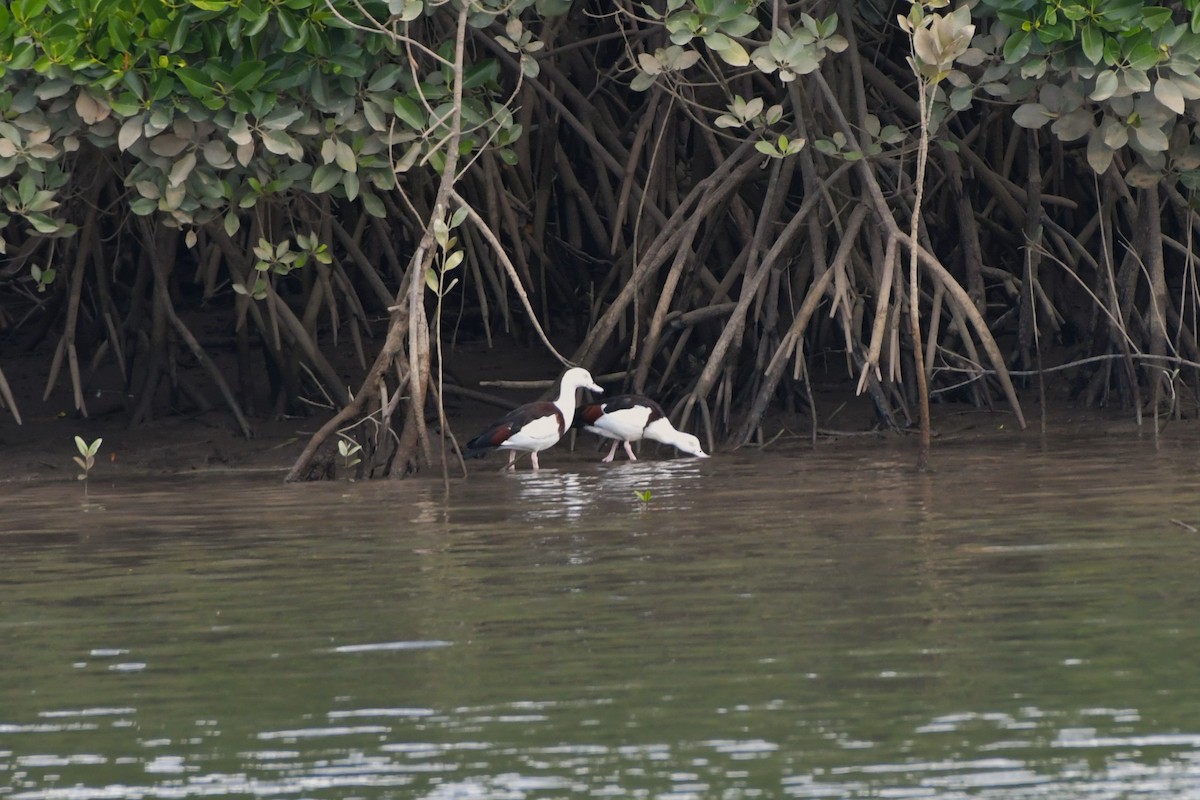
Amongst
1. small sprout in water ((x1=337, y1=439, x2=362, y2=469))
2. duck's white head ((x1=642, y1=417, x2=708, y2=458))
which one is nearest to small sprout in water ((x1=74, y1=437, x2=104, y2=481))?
small sprout in water ((x1=337, y1=439, x2=362, y2=469))

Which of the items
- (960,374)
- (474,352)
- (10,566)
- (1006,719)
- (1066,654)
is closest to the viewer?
(1006,719)

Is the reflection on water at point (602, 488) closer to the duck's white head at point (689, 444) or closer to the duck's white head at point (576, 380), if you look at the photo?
the duck's white head at point (689, 444)

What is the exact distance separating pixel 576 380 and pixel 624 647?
16.6 ft

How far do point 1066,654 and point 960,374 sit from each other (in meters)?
6.01

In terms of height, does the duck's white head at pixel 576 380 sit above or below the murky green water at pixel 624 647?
above

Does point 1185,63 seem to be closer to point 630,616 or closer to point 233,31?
point 233,31

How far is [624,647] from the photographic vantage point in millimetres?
4371

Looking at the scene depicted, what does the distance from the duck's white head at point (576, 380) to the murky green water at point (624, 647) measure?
2.00m

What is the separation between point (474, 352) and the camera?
11.5 metres

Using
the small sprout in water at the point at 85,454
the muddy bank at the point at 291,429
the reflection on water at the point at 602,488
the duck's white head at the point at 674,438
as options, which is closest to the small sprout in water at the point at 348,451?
the muddy bank at the point at 291,429

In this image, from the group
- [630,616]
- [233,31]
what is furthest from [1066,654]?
[233,31]

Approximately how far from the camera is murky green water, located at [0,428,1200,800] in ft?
11.1

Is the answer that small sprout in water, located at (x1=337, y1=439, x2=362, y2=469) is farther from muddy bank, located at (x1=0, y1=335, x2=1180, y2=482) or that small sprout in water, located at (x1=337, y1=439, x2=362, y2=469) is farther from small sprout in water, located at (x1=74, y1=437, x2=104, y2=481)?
small sprout in water, located at (x1=74, y1=437, x2=104, y2=481)

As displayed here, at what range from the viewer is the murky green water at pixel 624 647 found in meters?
3.38
